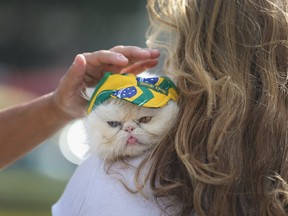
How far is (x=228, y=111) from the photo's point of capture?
58.9 inches

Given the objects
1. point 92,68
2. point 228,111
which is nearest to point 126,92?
point 228,111

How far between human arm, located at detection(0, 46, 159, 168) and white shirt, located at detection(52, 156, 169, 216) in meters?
0.45

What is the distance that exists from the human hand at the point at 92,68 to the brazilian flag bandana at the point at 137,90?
224 millimetres

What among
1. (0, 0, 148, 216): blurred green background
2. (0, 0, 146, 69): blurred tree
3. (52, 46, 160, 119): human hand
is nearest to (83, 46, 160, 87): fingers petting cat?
(52, 46, 160, 119): human hand

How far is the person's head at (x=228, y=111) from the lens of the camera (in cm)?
146

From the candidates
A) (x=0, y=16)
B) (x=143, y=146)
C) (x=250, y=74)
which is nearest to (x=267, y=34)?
(x=250, y=74)

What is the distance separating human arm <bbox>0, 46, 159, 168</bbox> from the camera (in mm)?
1861

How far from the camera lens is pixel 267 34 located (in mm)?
1581

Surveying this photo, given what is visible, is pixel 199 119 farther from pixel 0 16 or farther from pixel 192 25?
pixel 0 16

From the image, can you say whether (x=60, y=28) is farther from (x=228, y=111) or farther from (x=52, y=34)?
(x=228, y=111)

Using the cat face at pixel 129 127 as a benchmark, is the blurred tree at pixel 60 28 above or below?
below

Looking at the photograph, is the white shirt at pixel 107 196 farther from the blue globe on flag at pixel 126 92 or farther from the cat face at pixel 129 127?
the blue globe on flag at pixel 126 92

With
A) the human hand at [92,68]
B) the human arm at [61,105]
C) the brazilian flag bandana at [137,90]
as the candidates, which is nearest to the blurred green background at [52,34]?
the human arm at [61,105]

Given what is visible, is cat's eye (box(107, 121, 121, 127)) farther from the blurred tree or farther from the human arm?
the blurred tree
